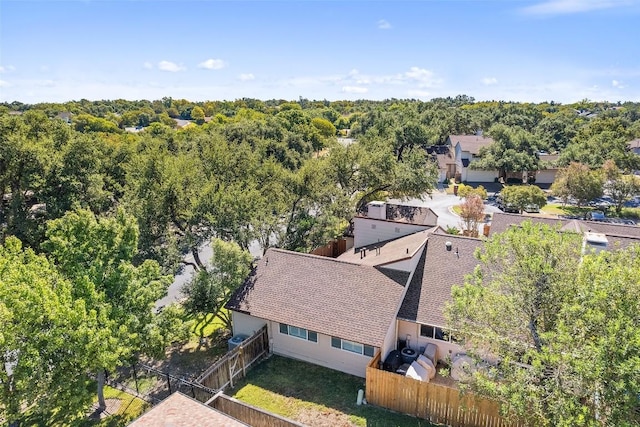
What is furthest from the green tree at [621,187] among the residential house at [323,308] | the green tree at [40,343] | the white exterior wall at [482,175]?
the green tree at [40,343]

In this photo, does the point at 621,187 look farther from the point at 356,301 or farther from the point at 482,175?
the point at 356,301

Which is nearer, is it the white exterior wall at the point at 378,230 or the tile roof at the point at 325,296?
the tile roof at the point at 325,296

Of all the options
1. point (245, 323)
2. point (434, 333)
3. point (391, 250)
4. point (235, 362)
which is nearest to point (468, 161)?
point (391, 250)

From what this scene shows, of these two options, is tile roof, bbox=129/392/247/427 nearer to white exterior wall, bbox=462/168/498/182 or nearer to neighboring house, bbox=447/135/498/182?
neighboring house, bbox=447/135/498/182

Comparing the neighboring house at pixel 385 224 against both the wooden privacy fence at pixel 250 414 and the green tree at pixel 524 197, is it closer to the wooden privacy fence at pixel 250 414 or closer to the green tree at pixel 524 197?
the wooden privacy fence at pixel 250 414

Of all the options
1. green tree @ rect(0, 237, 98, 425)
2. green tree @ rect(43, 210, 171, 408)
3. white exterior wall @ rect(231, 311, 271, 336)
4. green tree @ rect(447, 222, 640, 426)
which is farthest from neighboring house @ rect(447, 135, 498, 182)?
green tree @ rect(0, 237, 98, 425)

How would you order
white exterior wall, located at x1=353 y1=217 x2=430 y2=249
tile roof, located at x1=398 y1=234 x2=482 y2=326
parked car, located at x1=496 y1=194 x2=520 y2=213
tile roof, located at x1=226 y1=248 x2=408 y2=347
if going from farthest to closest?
parked car, located at x1=496 y1=194 x2=520 y2=213 < white exterior wall, located at x1=353 y1=217 x2=430 y2=249 < tile roof, located at x1=398 y1=234 x2=482 y2=326 < tile roof, located at x1=226 y1=248 x2=408 y2=347

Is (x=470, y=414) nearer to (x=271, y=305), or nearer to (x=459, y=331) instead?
(x=459, y=331)

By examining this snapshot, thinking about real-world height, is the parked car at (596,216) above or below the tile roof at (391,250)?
below
